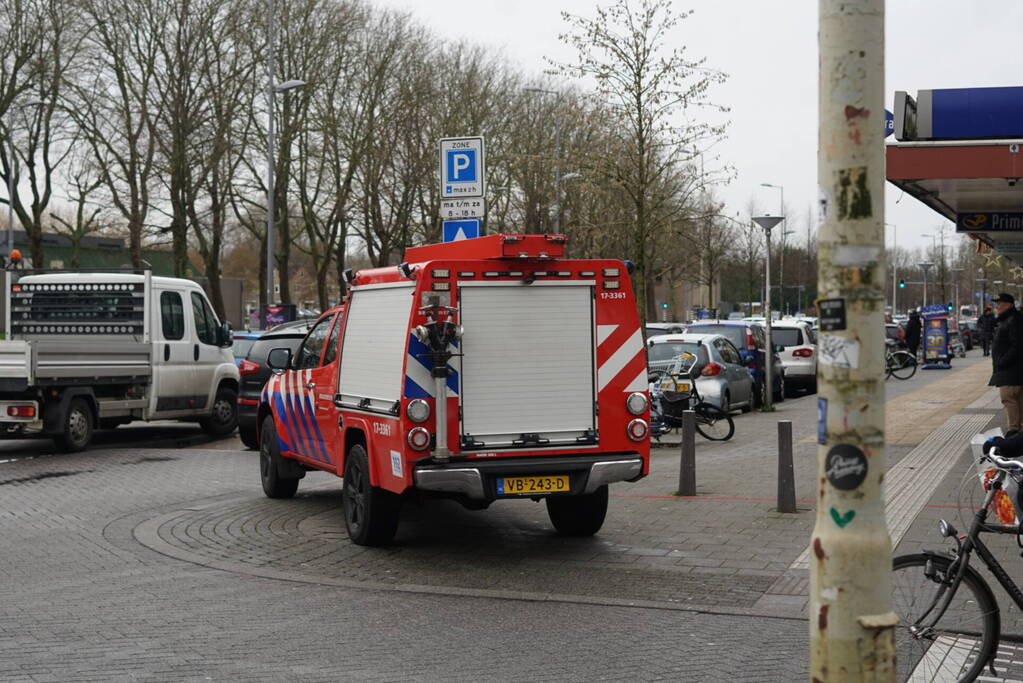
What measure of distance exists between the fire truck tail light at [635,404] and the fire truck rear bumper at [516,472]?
0.34 meters

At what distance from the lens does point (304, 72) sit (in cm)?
4212

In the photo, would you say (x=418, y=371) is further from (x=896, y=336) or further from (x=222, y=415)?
(x=896, y=336)

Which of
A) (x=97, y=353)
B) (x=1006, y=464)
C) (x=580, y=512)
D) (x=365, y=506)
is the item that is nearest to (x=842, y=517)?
(x=1006, y=464)

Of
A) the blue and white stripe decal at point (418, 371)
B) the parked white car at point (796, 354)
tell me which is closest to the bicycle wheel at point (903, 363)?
the parked white car at point (796, 354)

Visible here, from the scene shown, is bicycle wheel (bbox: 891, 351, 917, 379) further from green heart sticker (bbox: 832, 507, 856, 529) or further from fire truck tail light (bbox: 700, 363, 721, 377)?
green heart sticker (bbox: 832, 507, 856, 529)

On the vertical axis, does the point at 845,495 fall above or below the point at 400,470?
→ above

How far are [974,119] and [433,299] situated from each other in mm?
5575

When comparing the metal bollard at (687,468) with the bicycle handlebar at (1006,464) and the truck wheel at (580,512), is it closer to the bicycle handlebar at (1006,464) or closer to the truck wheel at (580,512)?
the truck wheel at (580,512)

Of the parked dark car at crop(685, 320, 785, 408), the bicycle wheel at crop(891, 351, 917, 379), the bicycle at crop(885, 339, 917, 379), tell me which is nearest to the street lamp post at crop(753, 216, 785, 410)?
the parked dark car at crop(685, 320, 785, 408)

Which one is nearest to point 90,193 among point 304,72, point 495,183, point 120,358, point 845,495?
point 304,72

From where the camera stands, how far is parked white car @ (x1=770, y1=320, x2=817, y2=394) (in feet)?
91.5

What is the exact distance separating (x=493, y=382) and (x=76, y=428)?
31.6 ft

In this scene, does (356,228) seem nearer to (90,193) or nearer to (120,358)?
(90,193)

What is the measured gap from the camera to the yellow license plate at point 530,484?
875 centimetres
